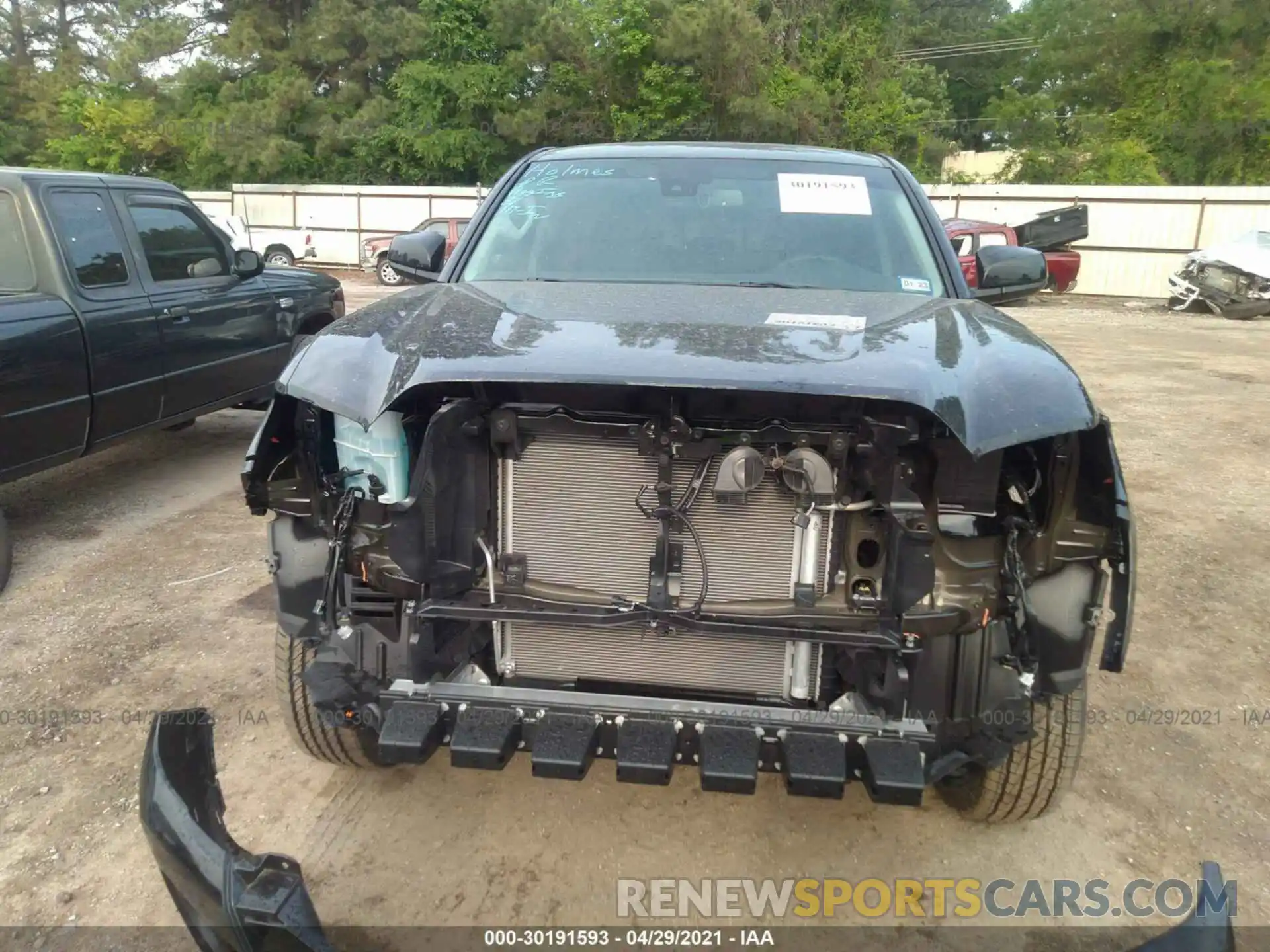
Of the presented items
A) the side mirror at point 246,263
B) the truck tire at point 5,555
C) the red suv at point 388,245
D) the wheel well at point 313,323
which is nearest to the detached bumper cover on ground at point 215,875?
the truck tire at point 5,555

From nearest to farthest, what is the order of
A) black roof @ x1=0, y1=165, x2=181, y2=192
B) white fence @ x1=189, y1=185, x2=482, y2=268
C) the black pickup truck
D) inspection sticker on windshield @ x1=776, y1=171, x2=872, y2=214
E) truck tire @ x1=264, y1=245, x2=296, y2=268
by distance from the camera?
1. inspection sticker on windshield @ x1=776, y1=171, x2=872, y2=214
2. the black pickup truck
3. black roof @ x1=0, y1=165, x2=181, y2=192
4. truck tire @ x1=264, y1=245, x2=296, y2=268
5. white fence @ x1=189, y1=185, x2=482, y2=268

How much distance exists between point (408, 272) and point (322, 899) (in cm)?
239

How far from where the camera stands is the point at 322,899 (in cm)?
242

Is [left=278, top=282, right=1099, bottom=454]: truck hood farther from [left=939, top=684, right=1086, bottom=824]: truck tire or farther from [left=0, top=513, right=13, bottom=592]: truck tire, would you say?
[left=0, top=513, right=13, bottom=592]: truck tire

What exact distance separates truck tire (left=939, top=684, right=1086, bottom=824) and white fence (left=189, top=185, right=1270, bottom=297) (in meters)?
18.2

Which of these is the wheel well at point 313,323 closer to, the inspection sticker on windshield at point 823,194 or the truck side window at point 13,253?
the truck side window at point 13,253

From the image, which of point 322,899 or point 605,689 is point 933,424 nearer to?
point 605,689

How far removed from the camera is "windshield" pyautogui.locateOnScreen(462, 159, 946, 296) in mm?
3154

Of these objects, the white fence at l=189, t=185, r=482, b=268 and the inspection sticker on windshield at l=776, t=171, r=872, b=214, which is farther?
the white fence at l=189, t=185, r=482, b=268

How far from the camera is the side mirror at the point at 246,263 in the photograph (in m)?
6.02

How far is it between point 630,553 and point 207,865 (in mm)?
1110

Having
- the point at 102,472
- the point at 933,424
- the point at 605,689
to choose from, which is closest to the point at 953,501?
the point at 933,424

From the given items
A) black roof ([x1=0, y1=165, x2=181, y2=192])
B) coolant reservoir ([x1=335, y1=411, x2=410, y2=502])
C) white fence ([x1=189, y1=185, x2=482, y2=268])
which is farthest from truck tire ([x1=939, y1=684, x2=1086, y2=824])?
white fence ([x1=189, y1=185, x2=482, y2=268])

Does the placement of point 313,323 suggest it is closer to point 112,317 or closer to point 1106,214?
point 112,317
